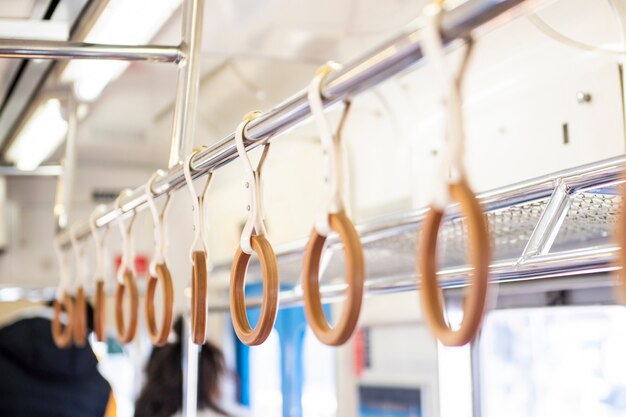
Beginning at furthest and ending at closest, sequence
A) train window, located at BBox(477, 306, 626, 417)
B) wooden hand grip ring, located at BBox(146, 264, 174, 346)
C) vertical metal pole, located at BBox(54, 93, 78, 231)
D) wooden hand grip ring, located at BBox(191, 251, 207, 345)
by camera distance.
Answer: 1. vertical metal pole, located at BBox(54, 93, 78, 231)
2. train window, located at BBox(477, 306, 626, 417)
3. wooden hand grip ring, located at BBox(146, 264, 174, 346)
4. wooden hand grip ring, located at BBox(191, 251, 207, 345)

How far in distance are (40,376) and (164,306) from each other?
2.16m

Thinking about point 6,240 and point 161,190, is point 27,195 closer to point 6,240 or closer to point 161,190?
point 6,240

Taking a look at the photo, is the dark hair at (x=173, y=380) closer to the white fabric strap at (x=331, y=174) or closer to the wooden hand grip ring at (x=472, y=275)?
the white fabric strap at (x=331, y=174)

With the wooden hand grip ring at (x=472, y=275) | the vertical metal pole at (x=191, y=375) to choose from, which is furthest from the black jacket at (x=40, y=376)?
the wooden hand grip ring at (x=472, y=275)

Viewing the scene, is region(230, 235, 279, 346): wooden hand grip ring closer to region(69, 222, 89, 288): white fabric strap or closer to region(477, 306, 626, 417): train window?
region(69, 222, 89, 288): white fabric strap

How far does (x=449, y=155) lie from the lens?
85cm

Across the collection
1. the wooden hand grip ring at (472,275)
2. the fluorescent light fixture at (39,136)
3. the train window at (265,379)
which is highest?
the fluorescent light fixture at (39,136)

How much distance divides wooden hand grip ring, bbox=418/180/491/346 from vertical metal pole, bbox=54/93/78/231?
8.48 feet

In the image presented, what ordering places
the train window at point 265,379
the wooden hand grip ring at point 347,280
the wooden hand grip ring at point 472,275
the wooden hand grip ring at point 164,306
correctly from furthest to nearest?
the train window at point 265,379, the wooden hand grip ring at point 164,306, the wooden hand grip ring at point 347,280, the wooden hand grip ring at point 472,275

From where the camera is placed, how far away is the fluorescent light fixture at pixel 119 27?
2525 millimetres

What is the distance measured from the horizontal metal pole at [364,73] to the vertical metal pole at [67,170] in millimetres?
1806

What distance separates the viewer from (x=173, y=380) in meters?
4.84

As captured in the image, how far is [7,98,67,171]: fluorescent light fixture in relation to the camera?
369cm

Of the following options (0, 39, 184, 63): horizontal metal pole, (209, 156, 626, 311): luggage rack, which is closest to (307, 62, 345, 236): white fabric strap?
(209, 156, 626, 311): luggage rack
